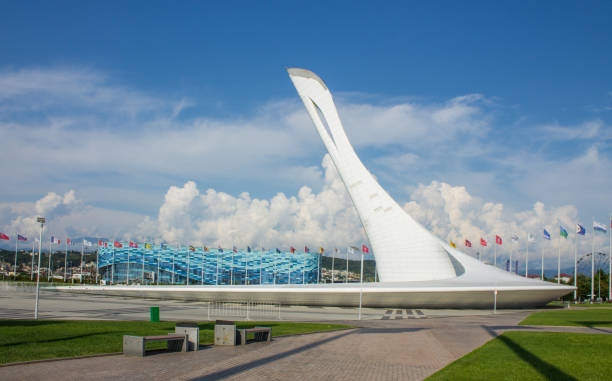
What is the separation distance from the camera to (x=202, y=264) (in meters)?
68.4

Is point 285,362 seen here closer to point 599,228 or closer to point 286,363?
point 286,363

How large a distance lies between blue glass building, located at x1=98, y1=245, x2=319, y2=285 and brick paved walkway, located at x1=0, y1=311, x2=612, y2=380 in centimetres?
5944

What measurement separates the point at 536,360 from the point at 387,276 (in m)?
24.2

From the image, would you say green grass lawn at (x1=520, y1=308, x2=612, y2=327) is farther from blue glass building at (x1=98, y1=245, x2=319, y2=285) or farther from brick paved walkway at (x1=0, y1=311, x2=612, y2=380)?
blue glass building at (x1=98, y1=245, x2=319, y2=285)

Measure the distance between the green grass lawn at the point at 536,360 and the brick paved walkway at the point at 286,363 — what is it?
1.48ft

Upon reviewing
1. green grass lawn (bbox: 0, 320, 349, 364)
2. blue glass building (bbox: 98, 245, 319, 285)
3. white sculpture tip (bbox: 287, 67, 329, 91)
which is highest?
white sculpture tip (bbox: 287, 67, 329, 91)

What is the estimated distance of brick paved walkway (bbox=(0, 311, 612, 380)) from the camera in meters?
6.70

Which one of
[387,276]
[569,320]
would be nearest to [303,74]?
[387,276]

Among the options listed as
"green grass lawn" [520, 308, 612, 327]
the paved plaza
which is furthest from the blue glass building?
the paved plaza

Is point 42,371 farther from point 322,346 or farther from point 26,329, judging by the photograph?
point 26,329

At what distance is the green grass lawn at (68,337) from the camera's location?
8.22m

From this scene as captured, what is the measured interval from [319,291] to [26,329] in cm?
1677

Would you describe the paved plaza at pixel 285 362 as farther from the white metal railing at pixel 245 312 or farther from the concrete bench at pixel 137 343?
the white metal railing at pixel 245 312

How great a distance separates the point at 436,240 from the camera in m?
31.1
